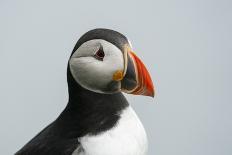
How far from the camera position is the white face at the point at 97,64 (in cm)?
321

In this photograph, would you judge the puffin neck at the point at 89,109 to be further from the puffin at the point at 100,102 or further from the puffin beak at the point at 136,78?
the puffin beak at the point at 136,78

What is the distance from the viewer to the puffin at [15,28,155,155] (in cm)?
321

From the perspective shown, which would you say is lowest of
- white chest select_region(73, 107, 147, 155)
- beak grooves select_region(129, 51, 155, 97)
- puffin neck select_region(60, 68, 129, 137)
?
white chest select_region(73, 107, 147, 155)

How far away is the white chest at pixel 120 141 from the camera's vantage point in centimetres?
319

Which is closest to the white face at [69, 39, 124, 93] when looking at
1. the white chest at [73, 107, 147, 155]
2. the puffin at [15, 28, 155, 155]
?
the puffin at [15, 28, 155, 155]

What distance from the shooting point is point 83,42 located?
3262 millimetres

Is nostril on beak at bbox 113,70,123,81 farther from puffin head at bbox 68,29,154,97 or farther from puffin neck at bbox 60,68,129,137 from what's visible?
puffin neck at bbox 60,68,129,137

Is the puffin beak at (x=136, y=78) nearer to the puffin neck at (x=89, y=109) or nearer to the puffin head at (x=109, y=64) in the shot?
the puffin head at (x=109, y=64)

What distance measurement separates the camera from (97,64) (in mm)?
3227

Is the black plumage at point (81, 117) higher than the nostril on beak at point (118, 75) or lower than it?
lower

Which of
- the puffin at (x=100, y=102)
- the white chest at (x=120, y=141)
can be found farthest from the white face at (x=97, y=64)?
the white chest at (x=120, y=141)

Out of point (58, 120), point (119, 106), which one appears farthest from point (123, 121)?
point (58, 120)

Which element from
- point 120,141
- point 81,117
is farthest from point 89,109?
point 120,141

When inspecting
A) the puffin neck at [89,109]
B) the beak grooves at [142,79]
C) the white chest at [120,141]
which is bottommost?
the white chest at [120,141]
